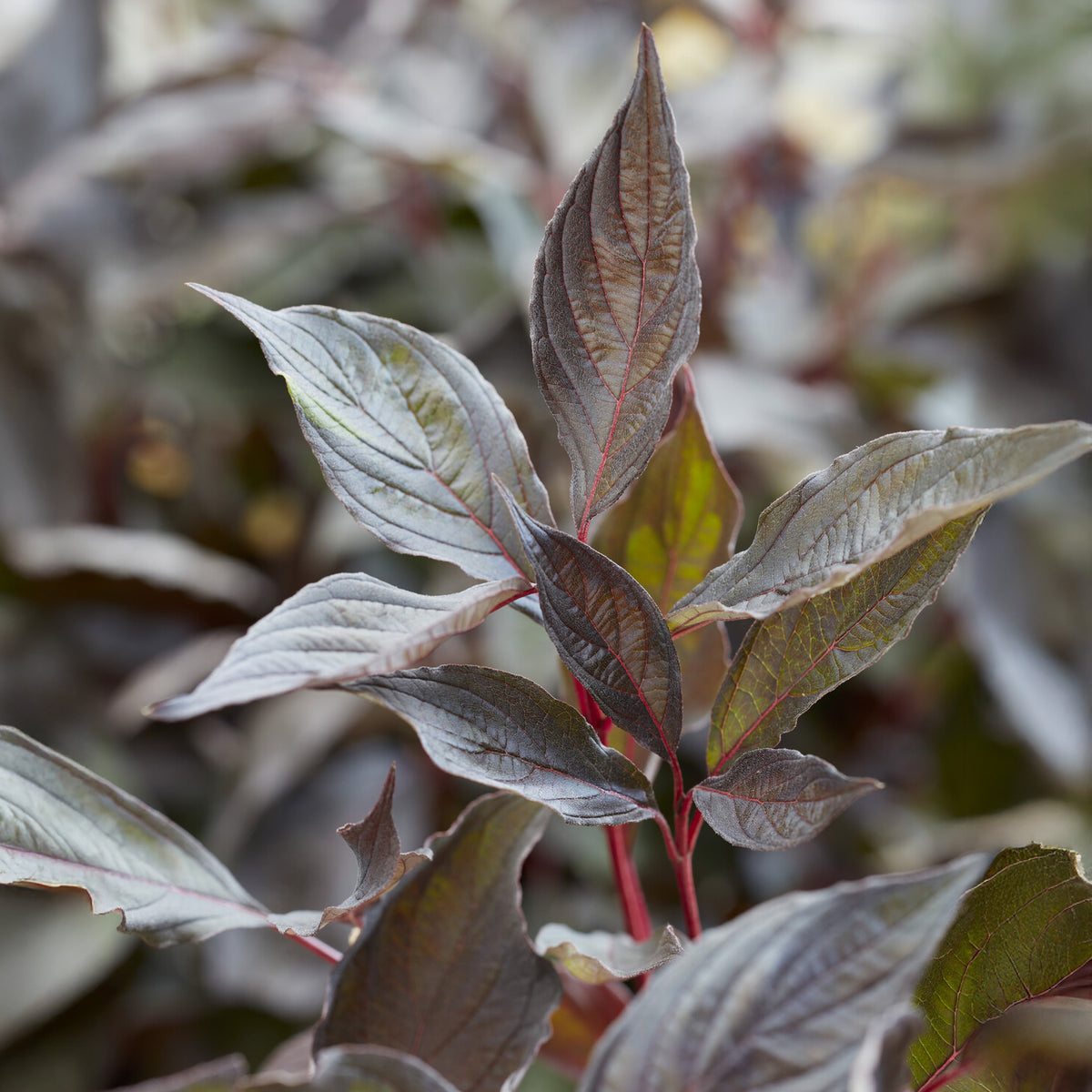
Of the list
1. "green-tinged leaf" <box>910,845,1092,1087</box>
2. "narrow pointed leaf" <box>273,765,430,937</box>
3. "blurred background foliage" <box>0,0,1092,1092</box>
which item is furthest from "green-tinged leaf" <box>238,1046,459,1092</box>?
"blurred background foliage" <box>0,0,1092,1092</box>

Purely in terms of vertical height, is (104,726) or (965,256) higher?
(965,256)

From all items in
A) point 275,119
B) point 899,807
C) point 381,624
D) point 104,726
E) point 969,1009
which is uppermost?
point 275,119

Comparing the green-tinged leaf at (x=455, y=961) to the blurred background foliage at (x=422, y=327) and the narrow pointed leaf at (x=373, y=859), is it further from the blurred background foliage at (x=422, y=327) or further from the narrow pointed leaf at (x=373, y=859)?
the blurred background foliage at (x=422, y=327)

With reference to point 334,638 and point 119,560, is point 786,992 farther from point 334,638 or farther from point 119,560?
point 119,560

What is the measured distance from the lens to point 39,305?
881mm

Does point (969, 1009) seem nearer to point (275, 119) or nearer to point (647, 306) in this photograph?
point (647, 306)

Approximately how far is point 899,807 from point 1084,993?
0.72 metres

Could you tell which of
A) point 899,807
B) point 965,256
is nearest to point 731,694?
point 899,807

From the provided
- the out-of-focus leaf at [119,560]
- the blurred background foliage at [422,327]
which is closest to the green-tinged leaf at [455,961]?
the blurred background foliage at [422,327]

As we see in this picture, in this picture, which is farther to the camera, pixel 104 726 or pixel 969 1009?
pixel 104 726

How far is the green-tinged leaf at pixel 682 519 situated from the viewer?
0.99ft

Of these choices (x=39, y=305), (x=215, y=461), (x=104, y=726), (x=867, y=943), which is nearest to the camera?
(x=867, y=943)

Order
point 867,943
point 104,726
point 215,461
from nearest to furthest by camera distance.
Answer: point 867,943
point 104,726
point 215,461

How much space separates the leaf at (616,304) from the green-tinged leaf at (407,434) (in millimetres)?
18
